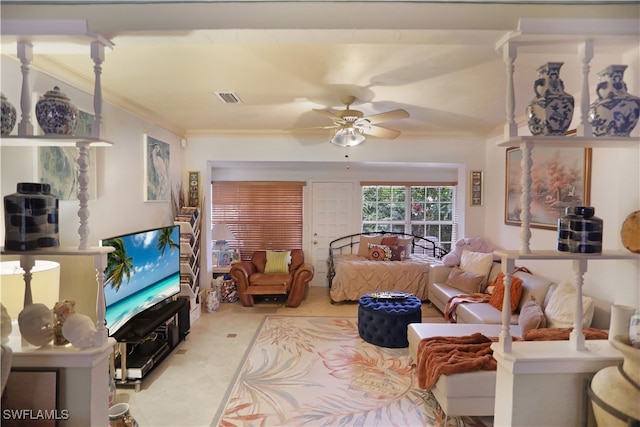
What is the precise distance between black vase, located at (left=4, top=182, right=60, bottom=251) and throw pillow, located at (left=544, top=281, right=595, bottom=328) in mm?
3383

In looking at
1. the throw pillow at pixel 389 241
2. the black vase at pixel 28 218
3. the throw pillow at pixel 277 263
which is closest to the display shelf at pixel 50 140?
the black vase at pixel 28 218

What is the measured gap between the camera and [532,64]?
7.55ft

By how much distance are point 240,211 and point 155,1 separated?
15.5 ft

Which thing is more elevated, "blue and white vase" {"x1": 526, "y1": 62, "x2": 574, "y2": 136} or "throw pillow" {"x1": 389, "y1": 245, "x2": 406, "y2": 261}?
"blue and white vase" {"x1": 526, "y1": 62, "x2": 574, "y2": 136}

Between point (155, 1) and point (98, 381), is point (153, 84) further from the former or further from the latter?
point (98, 381)

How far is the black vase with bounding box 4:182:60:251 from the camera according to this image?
1.34 metres

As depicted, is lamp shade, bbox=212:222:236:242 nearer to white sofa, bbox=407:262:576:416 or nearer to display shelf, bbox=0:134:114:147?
white sofa, bbox=407:262:576:416

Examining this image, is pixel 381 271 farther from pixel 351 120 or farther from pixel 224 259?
pixel 224 259

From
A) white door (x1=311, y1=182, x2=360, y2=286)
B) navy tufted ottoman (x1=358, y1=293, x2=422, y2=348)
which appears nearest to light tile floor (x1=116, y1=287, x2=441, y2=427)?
navy tufted ottoman (x1=358, y1=293, x2=422, y2=348)

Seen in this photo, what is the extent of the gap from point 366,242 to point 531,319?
10.6 ft

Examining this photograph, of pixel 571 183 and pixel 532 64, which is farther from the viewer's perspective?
pixel 571 183

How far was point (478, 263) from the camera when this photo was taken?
4.13 m

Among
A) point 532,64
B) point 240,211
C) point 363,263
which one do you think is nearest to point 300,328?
point 363,263

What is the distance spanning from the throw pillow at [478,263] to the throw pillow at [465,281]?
0.06m
